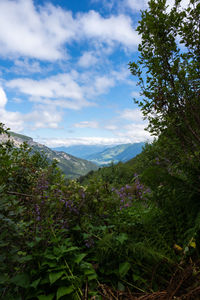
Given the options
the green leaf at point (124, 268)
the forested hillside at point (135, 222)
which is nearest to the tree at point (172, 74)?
the forested hillside at point (135, 222)

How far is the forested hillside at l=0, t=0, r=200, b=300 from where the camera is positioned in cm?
193

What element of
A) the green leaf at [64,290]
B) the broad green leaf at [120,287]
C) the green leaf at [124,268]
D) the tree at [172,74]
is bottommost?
the broad green leaf at [120,287]

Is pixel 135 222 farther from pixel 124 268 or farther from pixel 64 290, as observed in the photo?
pixel 64 290

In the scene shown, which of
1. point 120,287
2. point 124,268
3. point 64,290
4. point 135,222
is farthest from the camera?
point 135,222

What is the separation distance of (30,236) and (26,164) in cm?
210

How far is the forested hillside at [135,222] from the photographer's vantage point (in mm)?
1931

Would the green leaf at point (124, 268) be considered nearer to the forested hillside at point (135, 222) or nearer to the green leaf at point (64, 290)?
the forested hillside at point (135, 222)

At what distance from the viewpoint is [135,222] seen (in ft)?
10.1

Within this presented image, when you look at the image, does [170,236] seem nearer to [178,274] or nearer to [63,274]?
[178,274]

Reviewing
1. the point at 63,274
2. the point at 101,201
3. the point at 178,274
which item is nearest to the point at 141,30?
the point at 101,201

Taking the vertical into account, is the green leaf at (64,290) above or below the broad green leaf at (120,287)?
above

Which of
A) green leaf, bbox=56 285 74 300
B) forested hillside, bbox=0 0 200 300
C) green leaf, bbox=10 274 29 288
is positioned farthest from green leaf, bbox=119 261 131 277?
green leaf, bbox=10 274 29 288

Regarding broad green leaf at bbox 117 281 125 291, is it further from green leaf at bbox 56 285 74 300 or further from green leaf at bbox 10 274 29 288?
green leaf at bbox 10 274 29 288

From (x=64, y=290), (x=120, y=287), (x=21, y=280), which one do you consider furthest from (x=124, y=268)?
(x=21, y=280)
